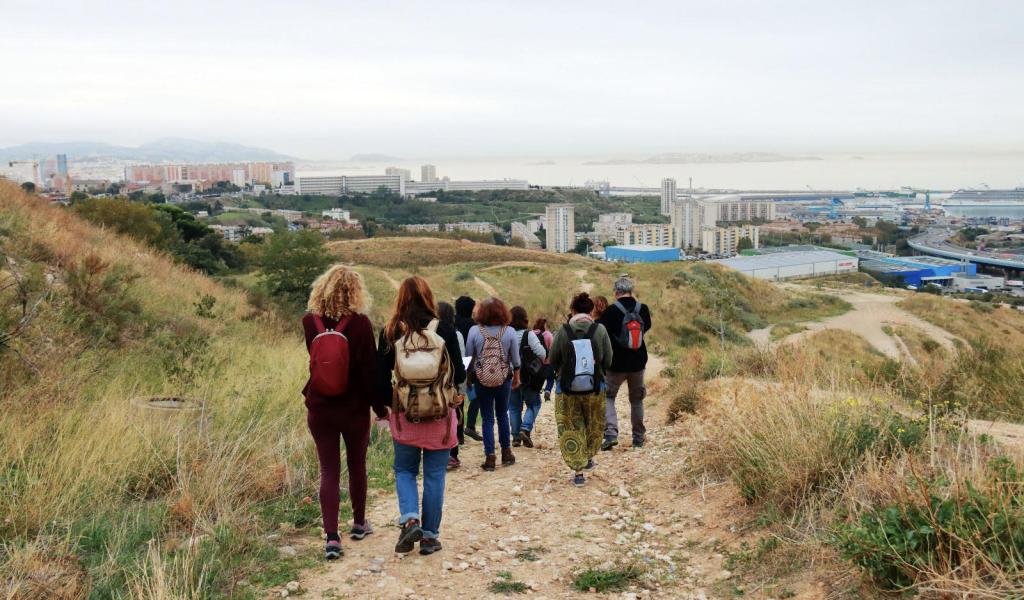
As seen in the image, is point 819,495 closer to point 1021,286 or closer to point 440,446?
point 440,446

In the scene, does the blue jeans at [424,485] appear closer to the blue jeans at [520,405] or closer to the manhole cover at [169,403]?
the manhole cover at [169,403]

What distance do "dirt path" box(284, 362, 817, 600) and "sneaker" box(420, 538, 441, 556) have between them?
0.04m

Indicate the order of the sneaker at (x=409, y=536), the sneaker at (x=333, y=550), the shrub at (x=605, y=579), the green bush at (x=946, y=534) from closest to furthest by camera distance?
the green bush at (x=946, y=534) < the shrub at (x=605, y=579) < the sneaker at (x=333, y=550) < the sneaker at (x=409, y=536)

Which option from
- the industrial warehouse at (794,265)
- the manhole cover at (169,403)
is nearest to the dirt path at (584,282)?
the manhole cover at (169,403)

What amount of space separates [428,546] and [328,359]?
1.36 meters

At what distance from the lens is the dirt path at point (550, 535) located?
4.30m

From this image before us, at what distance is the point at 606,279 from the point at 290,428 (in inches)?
1322

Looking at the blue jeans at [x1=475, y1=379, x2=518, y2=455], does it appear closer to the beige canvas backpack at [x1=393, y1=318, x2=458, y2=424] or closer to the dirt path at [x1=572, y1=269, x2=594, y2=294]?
the beige canvas backpack at [x1=393, y1=318, x2=458, y2=424]

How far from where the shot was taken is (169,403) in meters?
6.54

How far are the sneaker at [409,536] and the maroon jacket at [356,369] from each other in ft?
2.49

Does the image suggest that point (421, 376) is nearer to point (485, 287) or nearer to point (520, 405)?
point (520, 405)

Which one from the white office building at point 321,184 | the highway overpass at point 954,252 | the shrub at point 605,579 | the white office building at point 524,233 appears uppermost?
the white office building at point 321,184

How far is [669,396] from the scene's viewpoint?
34.7ft

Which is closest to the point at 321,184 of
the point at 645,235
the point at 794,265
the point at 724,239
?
the point at 645,235
